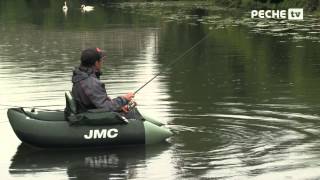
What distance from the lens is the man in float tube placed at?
381 inches

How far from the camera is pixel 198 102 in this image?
1386 centimetres

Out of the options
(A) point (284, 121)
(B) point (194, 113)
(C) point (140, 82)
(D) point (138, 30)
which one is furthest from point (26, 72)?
(D) point (138, 30)

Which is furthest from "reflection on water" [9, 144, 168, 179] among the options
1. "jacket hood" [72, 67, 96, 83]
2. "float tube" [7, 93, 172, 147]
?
"jacket hood" [72, 67, 96, 83]

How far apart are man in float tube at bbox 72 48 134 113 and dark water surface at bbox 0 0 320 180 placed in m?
0.67

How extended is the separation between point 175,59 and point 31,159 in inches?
554

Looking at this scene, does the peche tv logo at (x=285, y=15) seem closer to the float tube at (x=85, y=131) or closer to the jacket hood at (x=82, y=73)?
the float tube at (x=85, y=131)

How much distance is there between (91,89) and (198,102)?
4.58 metres

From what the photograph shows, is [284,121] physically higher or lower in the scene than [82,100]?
lower

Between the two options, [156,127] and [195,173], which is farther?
[156,127]

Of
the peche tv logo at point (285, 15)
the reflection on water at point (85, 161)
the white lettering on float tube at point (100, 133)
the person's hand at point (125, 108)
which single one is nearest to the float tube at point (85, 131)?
the white lettering on float tube at point (100, 133)

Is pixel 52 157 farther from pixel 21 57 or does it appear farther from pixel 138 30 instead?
pixel 138 30

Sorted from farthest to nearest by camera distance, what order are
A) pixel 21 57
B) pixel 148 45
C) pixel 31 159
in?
pixel 148 45
pixel 21 57
pixel 31 159

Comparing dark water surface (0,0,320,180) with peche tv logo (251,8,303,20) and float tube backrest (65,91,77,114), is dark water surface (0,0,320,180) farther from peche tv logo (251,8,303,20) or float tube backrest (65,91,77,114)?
peche tv logo (251,8,303,20)

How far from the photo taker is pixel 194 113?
12594 mm
